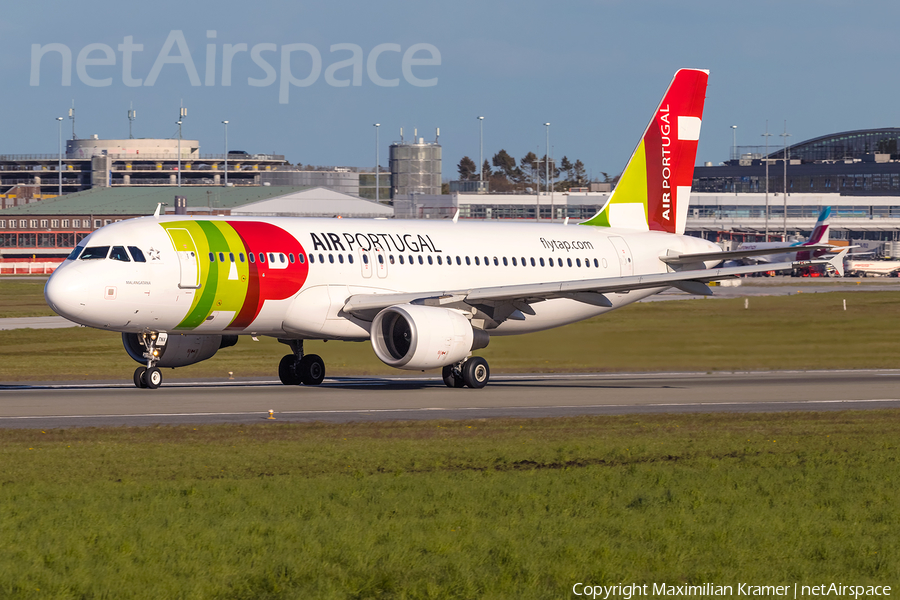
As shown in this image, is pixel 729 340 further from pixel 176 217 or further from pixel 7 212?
pixel 7 212

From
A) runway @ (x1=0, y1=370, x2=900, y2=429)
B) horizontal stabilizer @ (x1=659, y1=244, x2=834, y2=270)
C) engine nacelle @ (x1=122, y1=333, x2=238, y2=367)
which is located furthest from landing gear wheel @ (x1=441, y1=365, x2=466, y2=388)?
horizontal stabilizer @ (x1=659, y1=244, x2=834, y2=270)

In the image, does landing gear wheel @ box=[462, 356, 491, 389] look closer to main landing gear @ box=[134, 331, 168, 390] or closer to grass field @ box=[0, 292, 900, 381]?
grass field @ box=[0, 292, 900, 381]

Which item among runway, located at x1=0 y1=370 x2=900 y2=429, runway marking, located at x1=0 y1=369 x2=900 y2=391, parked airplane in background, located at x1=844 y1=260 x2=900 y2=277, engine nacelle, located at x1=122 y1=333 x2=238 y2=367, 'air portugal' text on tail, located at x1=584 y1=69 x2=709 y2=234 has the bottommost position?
runway marking, located at x1=0 y1=369 x2=900 y2=391

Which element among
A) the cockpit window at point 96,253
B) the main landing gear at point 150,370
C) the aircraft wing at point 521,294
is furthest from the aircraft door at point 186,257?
the aircraft wing at point 521,294

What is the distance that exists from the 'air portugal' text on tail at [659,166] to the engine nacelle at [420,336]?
11.6m

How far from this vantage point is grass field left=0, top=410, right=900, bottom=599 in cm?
1080

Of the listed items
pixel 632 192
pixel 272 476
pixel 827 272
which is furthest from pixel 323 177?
pixel 272 476

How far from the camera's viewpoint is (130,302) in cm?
2797

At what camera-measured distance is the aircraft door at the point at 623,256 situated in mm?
38175

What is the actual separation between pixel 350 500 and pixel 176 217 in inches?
699

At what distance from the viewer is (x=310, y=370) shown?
3328 centimetres

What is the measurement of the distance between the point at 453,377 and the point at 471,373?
2.30 ft

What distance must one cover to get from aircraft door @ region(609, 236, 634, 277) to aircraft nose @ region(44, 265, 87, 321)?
1789cm

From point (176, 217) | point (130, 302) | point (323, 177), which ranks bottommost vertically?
point (130, 302)
